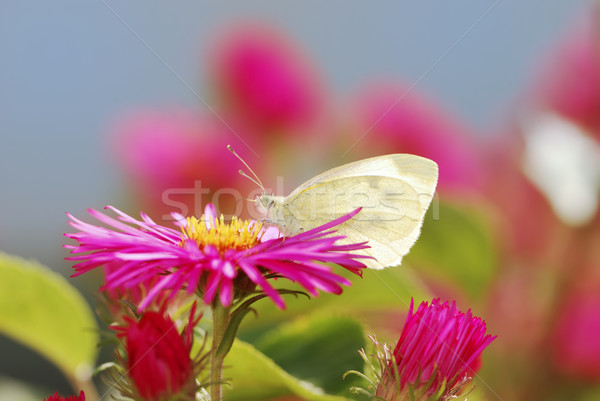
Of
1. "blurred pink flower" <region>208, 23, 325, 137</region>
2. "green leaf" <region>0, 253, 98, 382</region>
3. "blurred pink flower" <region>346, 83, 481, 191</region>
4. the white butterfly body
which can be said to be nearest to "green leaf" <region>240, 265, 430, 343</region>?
the white butterfly body

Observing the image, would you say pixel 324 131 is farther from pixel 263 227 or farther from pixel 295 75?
pixel 263 227

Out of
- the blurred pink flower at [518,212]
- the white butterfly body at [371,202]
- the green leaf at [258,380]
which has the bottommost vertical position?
the green leaf at [258,380]

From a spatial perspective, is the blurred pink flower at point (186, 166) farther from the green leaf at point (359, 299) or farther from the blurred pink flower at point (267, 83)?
the green leaf at point (359, 299)

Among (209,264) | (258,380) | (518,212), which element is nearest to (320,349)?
(258,380)

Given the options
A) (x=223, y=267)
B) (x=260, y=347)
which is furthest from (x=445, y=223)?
(x=223, y=267)

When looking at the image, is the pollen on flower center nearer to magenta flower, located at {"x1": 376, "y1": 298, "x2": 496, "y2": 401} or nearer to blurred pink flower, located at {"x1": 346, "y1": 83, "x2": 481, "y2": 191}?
magenta flower, located at {"x1": 376, "y1": 298, "x2": 496, "y2": 401}

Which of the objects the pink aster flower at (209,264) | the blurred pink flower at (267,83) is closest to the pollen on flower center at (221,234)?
the pink aster flower at (209,264)
